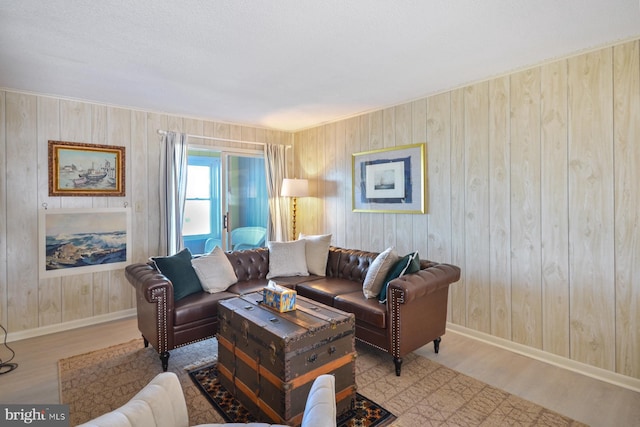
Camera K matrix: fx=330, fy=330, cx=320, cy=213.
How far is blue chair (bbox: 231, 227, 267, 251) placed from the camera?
5.26m

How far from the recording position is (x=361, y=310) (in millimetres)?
2902

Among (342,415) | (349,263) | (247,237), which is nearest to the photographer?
(342,415)

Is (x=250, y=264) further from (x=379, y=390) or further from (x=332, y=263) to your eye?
(x=379, y=390)

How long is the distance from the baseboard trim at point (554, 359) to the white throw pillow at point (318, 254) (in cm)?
158

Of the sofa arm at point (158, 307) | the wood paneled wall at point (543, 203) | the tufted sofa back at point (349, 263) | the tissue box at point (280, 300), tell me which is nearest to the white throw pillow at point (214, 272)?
the sofa arm at point (158, 307)

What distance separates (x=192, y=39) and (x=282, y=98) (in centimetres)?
152

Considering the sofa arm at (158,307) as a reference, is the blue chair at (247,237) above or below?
above

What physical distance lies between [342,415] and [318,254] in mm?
2076

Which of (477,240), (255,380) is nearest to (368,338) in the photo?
(255,380)

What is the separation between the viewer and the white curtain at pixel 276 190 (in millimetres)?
5457

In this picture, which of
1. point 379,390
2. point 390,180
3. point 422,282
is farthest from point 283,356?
point 390,180

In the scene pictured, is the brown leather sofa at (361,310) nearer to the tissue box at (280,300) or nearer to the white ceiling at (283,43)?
the tissue box at (280,300)

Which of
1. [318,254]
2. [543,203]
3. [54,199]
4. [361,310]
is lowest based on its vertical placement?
[361,310]

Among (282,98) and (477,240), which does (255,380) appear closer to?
(477,240)
